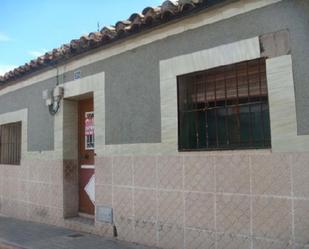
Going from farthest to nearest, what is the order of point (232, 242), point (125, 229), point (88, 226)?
point (88, 226)
point (125, 229)
point (232, 242)

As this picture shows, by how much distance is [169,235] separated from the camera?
6.01 m

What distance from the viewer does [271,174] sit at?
16.0 ft

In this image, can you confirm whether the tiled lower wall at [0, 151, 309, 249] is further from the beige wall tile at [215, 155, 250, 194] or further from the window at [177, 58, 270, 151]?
the window at [177, 58, 270, 151]

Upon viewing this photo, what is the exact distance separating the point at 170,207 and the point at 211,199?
2.50 ft

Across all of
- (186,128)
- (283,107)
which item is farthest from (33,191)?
(283,107)

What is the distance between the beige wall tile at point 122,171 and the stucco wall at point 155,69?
30 cm

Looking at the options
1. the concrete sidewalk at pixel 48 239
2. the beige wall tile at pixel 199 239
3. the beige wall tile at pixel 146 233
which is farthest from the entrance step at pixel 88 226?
the beige wall tile at pixel 199 239

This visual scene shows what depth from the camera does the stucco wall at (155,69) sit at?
4.70 metres

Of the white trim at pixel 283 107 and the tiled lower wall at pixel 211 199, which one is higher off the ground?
the white trim at pixel 283 107

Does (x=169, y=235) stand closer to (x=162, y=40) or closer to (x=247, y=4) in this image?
(x=162, y=40)

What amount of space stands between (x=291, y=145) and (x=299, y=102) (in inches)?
18.9

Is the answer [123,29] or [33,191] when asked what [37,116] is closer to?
[33,191]

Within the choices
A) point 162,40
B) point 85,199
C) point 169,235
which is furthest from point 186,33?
point 85,199

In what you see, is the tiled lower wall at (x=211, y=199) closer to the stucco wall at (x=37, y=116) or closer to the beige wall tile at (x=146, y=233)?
the beige wall tile at (x=146, y=233)
